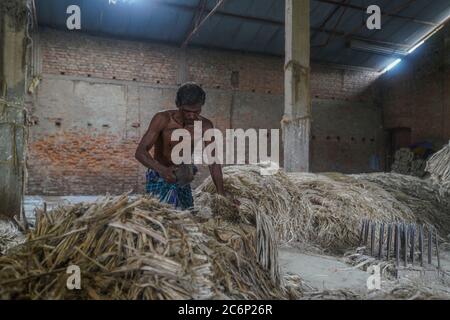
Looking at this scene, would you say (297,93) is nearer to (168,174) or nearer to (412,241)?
(412,241)

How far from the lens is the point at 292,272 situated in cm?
265

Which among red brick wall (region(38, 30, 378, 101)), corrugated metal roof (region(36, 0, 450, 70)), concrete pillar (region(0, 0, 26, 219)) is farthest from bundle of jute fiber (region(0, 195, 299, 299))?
red brick wall (region(38, 30, 378, 101))

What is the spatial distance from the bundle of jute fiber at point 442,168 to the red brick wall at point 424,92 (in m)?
5.88

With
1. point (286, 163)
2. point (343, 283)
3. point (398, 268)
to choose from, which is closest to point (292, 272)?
point (343, 283)

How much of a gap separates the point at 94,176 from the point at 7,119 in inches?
215

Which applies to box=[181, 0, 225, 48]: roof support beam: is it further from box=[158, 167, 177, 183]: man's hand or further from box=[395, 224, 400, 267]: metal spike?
box=[395, 224, 400, 267]: metal spike

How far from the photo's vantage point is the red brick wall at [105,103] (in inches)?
341

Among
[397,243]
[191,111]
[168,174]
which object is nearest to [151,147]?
[168,174]

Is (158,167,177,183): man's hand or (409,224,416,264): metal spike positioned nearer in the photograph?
(158,167,177,183): man's hand

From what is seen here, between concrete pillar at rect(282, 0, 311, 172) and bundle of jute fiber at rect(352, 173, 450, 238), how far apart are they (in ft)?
3.12

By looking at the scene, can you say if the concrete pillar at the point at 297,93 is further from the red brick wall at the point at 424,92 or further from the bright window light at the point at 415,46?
the bright window light at the point at 415,46

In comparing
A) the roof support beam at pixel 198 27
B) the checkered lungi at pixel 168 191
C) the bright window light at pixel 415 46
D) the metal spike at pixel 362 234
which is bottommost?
the metal spike at pixel 362 234

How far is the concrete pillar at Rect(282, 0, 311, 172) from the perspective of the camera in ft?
17.8

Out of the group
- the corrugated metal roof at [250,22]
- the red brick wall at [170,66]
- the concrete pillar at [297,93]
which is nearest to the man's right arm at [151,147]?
the concrete pillar at [297,93]
